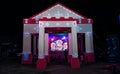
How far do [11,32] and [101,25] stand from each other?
2098cm

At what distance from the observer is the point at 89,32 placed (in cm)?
2125

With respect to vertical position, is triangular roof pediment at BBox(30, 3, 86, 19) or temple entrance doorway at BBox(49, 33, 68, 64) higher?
triangular roof pediment at BBox(30, 3, 86, 19)

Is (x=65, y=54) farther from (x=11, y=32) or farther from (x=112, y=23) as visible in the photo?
(x=11, y=32)

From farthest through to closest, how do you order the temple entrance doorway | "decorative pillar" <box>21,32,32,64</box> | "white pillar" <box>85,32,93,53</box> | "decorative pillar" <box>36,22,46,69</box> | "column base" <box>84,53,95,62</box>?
the temple entrance doorway < "white pillar" <box>85,32,93,53</box> < "column base" <box>84,53,95,62</box> < "decorative pillar" <box>21,32,32,64</box> < "decorative pillar" <box>36,22,46,69</box>

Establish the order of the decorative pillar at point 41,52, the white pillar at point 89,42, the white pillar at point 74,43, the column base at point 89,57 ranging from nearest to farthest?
the decorative pillar at point 41,52 → the white pillar at point 74,43 → the column base at point 89,57 → the white pillar at point 89,42

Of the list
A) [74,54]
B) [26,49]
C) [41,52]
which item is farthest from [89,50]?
[26,49]

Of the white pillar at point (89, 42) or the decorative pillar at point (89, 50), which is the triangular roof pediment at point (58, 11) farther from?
the decorative pillar at point (89, 50)

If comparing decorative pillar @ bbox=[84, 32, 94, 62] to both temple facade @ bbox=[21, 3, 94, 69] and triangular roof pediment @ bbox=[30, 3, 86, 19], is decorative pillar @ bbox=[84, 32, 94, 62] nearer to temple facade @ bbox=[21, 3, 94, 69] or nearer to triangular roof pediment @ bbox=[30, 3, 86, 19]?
temple facade @ bbox=[21, 3, 94, 69]

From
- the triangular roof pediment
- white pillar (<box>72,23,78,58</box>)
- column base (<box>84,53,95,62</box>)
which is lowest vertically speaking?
column base (<box>84,53,95,62</box>)

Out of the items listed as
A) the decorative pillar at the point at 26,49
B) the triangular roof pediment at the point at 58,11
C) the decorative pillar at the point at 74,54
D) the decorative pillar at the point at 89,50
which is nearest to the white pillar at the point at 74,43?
the decorative pillar at the point at 74,54

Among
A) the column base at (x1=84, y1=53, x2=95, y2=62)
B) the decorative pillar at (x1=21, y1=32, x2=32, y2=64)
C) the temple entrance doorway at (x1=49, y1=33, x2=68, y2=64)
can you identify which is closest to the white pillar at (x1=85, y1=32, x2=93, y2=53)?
the column base at (x1=84, y1=53, x2=95, y2=62)

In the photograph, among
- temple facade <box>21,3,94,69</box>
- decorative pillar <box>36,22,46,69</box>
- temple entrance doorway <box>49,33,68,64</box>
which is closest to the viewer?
decorative pillar <box>36,22,46,69</box>

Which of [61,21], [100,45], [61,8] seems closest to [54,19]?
[61,21]

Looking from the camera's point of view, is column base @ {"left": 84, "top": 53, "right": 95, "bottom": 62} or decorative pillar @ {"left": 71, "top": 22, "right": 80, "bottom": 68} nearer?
decorative pillar @ {"left": 71, "top": 22, "right": 80, "bottom": 68}
